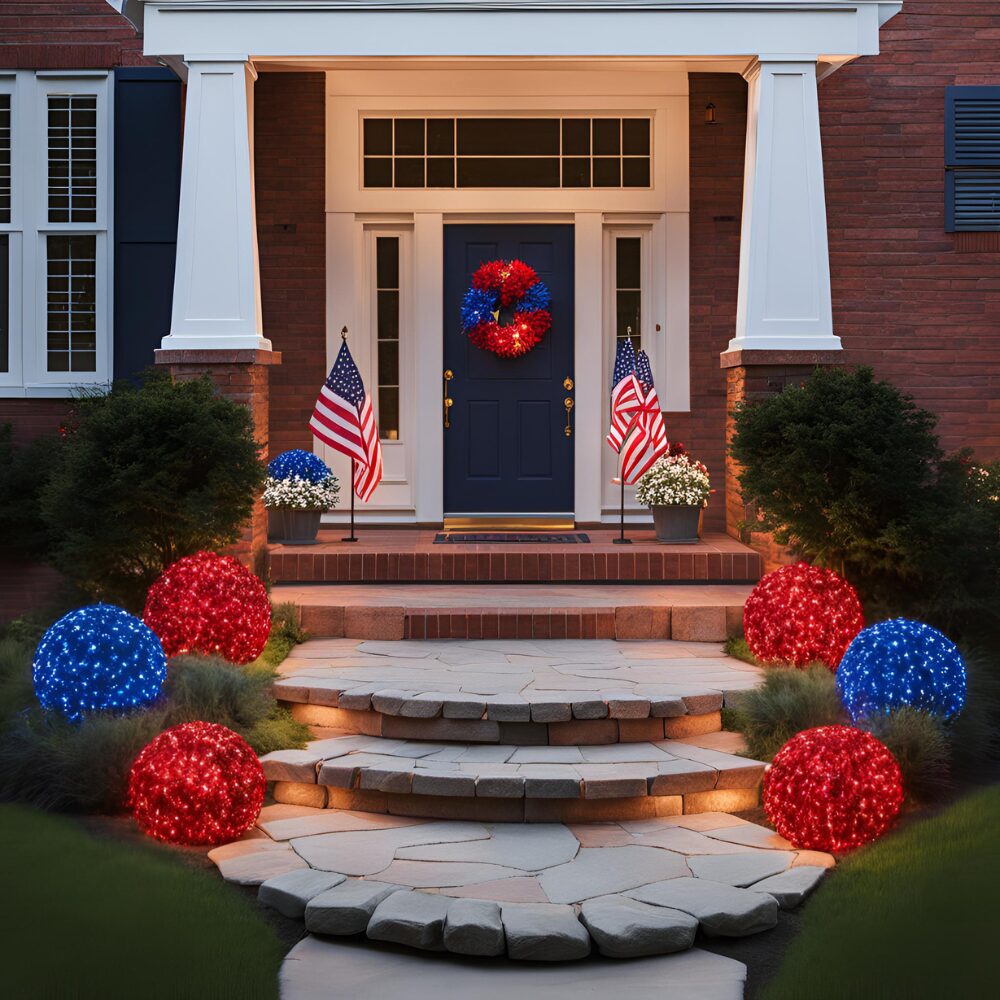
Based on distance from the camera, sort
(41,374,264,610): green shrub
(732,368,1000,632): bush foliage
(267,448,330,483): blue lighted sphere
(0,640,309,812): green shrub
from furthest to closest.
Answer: (267,448,330,483): blue lighted sphere, (41,374,264,610): green shrub, (732,368,1000,632): bush foliage, (0,640,309,812): green shrub

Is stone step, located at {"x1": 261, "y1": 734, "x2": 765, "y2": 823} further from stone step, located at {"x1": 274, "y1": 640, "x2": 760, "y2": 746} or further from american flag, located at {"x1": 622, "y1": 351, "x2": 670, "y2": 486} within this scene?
american flag, located at {"x1": 622, "y1": 351, "x2": 670, "y2": 486}

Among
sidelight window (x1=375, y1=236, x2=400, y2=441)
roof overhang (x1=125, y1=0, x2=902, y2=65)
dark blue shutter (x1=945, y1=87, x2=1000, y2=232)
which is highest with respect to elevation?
roof overhang (x1=125, y1=0, x2=902, y2=65)

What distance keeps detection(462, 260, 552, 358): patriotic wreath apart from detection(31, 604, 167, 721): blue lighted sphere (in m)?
5.13

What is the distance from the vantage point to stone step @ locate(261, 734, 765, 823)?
5.60 meters

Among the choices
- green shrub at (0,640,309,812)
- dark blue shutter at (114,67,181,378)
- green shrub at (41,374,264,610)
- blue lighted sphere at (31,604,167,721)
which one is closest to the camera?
green shrub at (0,640,309,812)

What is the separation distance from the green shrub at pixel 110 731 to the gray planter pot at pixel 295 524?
280cm

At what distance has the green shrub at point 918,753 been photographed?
580 centimetres

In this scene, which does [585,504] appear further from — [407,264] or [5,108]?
[5,108]

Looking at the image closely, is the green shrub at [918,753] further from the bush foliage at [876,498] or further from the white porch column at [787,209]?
the white porch column at [787,209]

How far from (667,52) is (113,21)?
439 centimetres

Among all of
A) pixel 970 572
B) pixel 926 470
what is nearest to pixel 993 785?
pixel 970 572

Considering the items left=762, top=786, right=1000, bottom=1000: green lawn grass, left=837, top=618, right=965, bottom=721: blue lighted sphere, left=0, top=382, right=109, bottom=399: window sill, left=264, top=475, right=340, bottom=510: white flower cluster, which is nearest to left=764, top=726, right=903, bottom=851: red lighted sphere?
left=762, top=786, right=1000, bottom=1000: green lawn grass

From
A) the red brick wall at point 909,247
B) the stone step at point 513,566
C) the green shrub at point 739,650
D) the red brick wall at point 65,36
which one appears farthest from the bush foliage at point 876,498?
the red brick wall at point 65,36

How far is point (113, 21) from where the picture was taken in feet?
34.1
